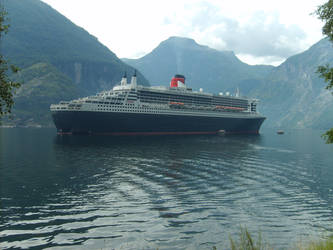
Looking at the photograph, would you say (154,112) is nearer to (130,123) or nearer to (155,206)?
(130,123)

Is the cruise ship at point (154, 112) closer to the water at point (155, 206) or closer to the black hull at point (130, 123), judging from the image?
the black hull at point (130, 123)

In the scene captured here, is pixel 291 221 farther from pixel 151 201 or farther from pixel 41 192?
pixel 41 192

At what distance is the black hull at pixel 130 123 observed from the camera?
2837 inches

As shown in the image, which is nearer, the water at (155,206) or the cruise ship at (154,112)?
the water at (155,206)

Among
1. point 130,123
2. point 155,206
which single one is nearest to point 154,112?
point 130,123

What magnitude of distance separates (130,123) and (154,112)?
9888 mm

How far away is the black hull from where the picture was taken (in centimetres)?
7206

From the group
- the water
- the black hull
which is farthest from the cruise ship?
the water

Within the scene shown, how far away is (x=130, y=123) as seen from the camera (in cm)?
7662

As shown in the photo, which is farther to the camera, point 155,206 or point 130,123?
point 130,123

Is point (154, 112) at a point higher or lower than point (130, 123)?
higher

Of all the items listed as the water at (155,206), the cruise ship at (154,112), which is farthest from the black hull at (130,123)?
the water at (155,206)

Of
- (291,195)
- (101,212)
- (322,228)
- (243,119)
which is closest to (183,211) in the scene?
(101,212)

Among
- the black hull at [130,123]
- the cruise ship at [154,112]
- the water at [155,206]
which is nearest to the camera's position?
the water at [155,206]
